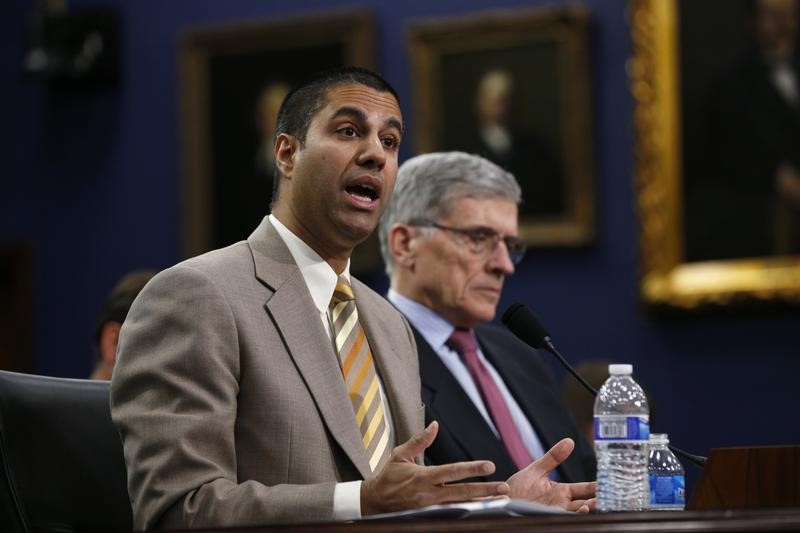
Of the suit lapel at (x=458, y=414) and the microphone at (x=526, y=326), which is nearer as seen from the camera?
the microphone at (x=526, y=326)

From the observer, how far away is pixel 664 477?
294cm

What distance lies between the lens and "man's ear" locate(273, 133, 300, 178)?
297cm

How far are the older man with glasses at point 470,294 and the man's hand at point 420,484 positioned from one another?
5.28 ft

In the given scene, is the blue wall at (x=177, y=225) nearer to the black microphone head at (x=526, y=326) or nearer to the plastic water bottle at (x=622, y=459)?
the black microphone head at (x=526, y=326)

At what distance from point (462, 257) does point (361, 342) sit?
130cm

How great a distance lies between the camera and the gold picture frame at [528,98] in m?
6.84

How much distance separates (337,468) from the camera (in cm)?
266

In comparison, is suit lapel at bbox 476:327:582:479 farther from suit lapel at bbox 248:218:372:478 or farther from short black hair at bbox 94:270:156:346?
suit lapel at bbox 248:218:372:478

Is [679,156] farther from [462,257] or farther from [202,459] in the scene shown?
[202,459]

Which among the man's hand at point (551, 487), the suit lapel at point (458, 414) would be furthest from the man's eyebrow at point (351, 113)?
the suit lapel at point (458, 414)

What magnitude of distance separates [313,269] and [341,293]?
84 millimetres

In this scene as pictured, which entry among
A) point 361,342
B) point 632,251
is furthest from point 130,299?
point 632,251

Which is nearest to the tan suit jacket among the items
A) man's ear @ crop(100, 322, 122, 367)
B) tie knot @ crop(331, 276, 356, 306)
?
tie knot @ crop(331, 276, 356, 306)

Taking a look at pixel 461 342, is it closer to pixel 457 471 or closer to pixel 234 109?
pixel 457 471
